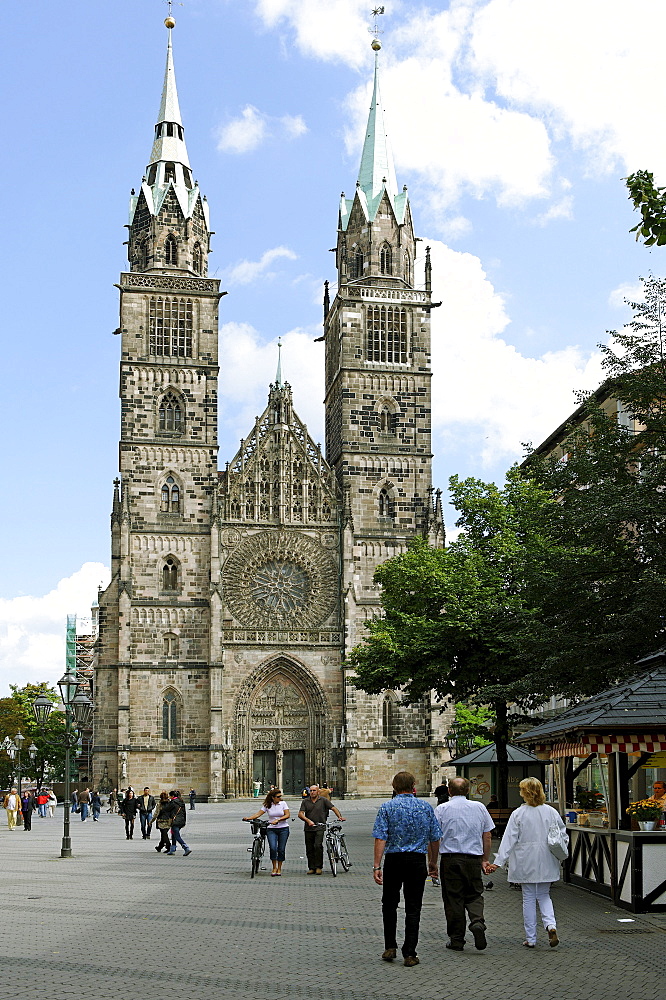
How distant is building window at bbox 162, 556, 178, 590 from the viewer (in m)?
59.5

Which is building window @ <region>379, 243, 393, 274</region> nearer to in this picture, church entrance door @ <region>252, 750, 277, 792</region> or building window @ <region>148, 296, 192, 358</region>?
building window @ <region>148, 296, 192, 358</region>

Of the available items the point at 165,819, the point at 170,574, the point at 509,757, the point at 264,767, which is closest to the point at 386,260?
the point at 170,574

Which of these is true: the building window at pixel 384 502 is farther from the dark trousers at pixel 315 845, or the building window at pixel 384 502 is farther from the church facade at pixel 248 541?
the dark trousers at pixel 315 845

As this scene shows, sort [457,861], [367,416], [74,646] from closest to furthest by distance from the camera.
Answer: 1. [457,861]
2. [367,416]
3. [74,646]

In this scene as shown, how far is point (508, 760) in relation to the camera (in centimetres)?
3172

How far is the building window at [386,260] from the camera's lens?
6556cm

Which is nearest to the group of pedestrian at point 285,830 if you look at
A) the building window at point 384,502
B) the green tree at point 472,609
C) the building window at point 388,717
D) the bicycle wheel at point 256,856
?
the bicycle wheel at point 256,856

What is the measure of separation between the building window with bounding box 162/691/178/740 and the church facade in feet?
0.35

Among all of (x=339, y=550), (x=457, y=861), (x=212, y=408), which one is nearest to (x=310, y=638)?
(x=339, y=550)

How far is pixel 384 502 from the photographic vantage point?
62.4 m

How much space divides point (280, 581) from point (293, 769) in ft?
29.9

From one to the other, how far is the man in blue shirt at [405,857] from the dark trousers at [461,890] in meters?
0.82

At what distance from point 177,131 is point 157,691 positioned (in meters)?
30.1

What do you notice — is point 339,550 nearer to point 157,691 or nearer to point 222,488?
point 222,488
